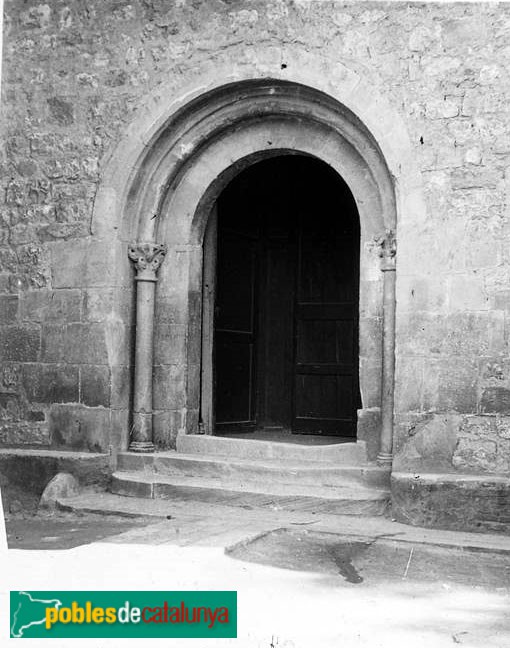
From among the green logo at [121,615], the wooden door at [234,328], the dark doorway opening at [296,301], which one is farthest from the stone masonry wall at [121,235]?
the green logo at [121,615]

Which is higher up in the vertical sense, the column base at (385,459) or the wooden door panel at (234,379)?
the wooden door panel at (234,379)

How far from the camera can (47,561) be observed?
3822 millimetres

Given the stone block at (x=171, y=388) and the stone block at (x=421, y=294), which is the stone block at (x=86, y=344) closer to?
the stone block at (x=171, y=388)

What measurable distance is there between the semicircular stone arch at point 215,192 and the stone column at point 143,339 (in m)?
0.08

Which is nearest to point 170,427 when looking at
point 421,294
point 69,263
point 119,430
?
point 119,430

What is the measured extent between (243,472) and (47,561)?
6.95 ft

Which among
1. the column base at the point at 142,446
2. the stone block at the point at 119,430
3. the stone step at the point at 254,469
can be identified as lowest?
the stone step at the point at 254,469

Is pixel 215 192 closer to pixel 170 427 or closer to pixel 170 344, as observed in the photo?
pixel 170 344

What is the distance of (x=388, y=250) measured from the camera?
5.61 metres

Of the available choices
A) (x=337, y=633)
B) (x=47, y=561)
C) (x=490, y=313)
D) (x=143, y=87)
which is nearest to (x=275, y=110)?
(x=143, y=87)

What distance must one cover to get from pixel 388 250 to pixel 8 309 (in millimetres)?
2936

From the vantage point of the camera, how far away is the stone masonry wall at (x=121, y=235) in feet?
17.0

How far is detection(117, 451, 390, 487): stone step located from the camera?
18.2ft

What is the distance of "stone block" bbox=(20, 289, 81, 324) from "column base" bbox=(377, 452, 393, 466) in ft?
7.96
